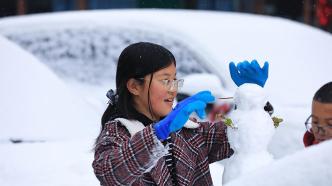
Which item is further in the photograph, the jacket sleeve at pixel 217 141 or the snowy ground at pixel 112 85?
the snowy ground at pixel 112 85

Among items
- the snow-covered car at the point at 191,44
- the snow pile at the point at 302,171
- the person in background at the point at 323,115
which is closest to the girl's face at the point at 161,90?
the person in background at the point at 323,115

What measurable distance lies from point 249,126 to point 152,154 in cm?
35

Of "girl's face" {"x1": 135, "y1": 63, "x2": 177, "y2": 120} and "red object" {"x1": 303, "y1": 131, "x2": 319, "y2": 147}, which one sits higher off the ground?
"girl's face" {"x1": 135, "y1": 63, "x2": 177, "y2": 120}

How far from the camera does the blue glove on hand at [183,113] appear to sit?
169cm

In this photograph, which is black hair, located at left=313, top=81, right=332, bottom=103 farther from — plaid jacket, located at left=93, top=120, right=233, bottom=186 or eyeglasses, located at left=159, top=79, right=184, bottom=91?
eyeglasses, located at left=159, top=79, right=184, bottom=91

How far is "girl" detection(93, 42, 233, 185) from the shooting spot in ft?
5.74

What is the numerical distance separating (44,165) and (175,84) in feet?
4.91

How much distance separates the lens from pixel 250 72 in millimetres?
1979

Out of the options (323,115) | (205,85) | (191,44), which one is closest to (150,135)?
(323,115)

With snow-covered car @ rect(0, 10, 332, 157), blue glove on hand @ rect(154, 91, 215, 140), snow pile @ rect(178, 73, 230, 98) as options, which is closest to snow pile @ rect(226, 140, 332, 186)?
blue glove on hand @ rect(154, 91, 215, 140)

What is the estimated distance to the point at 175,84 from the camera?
1921 mm

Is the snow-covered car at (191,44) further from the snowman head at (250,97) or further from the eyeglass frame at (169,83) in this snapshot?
the eyeglass frame at (169,83)

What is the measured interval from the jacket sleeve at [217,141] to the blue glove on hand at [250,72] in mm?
174

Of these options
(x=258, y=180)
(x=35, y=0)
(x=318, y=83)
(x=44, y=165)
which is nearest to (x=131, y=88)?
(x=258, y=180)
